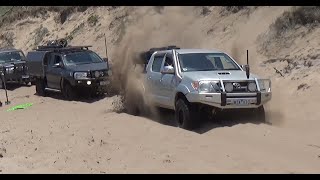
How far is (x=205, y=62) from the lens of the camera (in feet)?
40.3

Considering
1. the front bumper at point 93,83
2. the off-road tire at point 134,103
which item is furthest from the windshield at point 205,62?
the front bumper at point 93,83

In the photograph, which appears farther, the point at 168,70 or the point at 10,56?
the point at 10,56

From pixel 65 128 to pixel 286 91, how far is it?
20.8 ft

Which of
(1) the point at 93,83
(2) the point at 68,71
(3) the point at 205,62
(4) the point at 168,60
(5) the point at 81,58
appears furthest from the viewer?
(5) the point at 81,58

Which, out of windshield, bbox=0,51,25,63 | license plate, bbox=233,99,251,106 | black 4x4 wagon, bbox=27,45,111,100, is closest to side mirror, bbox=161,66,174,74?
license plate, bbox=233,99,251,106

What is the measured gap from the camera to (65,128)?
506 inches

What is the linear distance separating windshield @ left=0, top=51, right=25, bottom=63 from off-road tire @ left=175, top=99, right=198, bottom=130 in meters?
15.9

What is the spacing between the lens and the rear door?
12992 mm

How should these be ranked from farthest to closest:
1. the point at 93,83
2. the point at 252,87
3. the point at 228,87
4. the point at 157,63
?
1. the point at 93,83
2. the point at 157,63
3. the point at 252,87
4. the point at 228,87

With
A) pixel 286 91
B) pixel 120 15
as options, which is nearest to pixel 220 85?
pixel 286 91

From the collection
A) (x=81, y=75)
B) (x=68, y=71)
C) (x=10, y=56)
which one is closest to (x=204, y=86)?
(x=81, y=75)

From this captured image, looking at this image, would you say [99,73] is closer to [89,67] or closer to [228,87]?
[89,67]

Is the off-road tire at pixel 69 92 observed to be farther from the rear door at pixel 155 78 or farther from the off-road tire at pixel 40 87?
the rear door at pixel 155 78

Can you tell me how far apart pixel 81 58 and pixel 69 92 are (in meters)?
1.53
